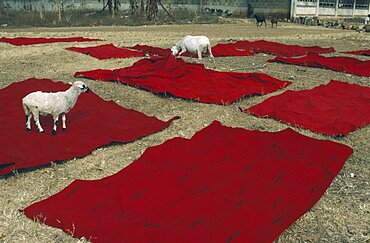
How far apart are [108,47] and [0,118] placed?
6.97 m

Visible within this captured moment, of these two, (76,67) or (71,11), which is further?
(71,11)

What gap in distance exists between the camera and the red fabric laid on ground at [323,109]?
5941 mm

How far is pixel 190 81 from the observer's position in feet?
26.9

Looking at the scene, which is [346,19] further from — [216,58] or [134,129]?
[134,129]

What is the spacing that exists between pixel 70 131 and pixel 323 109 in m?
4.01

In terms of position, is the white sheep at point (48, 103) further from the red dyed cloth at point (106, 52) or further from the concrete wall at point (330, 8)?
the concrete wall at point (330, 8)

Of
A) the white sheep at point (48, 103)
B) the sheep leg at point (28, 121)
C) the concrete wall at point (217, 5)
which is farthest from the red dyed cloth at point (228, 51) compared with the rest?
the concrete wall at point (217, 5)

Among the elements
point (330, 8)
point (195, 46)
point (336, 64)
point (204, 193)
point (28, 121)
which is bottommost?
point (204, 193)

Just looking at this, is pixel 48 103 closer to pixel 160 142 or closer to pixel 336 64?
pixel 160 142

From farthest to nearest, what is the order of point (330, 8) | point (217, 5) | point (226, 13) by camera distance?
1. point (217, 5)
2. point (226, 13)
3. point (330, 8)

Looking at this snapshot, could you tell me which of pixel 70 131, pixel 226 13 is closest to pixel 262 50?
pixel 70 131

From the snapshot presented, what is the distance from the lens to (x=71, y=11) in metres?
27.4

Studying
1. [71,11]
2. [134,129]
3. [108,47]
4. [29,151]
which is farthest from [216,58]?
[71,11]

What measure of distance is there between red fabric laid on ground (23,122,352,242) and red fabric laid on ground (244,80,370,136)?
0.85m
